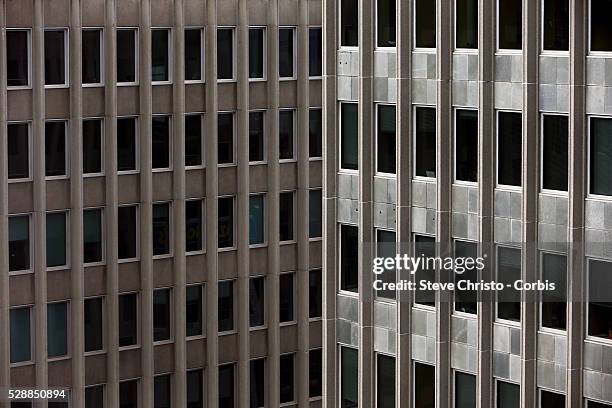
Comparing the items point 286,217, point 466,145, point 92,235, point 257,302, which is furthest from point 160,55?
point 466,145

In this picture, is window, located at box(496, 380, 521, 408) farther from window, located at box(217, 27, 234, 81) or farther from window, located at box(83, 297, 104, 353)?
window, located at box(217, 27, 234, 81)

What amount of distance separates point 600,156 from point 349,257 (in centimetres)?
1025

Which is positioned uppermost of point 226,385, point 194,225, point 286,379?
point 194,225

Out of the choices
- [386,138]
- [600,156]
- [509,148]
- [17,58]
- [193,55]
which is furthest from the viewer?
[193,55]

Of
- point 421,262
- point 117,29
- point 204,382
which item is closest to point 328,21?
point 421,262

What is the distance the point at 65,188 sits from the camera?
63375 millimetres

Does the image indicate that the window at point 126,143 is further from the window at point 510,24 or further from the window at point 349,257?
the window at point 510,24

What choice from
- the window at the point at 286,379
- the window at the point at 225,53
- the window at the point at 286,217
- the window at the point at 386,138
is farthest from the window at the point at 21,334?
the window at the point at 386,138

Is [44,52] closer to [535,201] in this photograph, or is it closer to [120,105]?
[120,105]

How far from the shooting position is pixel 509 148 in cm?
4556

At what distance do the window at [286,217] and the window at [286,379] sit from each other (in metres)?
5.37

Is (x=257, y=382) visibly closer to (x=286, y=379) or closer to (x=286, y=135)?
(x=286, y=379)

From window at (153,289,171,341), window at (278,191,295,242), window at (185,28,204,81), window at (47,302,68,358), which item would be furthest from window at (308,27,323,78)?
window at (47,302,68,358)

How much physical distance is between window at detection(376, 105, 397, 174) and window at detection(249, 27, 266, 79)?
19.9 m
